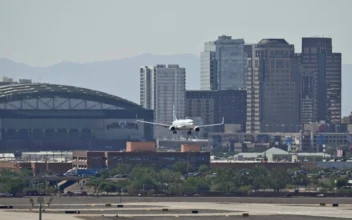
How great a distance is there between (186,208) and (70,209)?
1395cm

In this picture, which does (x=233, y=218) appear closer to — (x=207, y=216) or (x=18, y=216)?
(x=207, y=216)

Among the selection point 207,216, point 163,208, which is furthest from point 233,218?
point 163,208

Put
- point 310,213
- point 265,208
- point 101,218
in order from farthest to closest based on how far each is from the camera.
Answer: point 265,208
point 310,213
point 101,218

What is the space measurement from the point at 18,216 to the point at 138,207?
25.8 m

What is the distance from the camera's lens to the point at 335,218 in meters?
176

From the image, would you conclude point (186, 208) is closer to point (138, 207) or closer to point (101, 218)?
point (138, 207)

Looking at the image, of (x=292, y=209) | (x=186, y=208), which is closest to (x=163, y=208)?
(x=186, y=208)

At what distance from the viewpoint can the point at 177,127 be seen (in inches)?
7707

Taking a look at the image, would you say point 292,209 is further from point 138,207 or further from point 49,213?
point 49,213

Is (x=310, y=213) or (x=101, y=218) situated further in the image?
(x=310, y=213)

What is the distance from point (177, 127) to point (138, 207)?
36.6 feet

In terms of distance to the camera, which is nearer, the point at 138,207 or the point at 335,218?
the point at 335,218

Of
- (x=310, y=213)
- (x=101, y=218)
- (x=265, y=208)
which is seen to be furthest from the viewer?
(x=265, y=208)

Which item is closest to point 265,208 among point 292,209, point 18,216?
point 292,209
